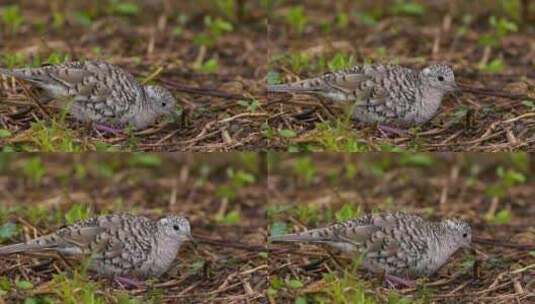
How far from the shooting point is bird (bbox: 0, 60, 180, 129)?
19.3 feet

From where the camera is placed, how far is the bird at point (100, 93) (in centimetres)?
589

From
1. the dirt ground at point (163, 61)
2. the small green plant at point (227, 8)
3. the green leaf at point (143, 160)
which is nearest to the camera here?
the dirt ground at point (163, 61)

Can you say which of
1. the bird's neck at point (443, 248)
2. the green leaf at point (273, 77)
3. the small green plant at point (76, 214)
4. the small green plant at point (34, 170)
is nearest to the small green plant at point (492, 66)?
the bird's neck at point (443, 248)

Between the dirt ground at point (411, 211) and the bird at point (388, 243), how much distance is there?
3.6 inches

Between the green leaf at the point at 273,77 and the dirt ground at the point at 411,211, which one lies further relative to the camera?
the green leaf at the point at 273,77

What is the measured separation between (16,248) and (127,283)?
0.62 meters

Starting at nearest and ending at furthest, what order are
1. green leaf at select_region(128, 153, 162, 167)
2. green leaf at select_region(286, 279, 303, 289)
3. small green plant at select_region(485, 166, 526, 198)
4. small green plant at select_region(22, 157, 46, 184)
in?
green leaf at select_region(286, 279, 303, 289) → small green plant at select_region(22, 157, 46, 184) → small green plant at select_region(485, 166, 526, 198) → green leaf at select_region(128, 153, 162, 167)

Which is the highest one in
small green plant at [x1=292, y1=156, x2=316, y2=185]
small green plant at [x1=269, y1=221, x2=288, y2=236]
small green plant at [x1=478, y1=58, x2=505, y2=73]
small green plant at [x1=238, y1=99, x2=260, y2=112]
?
small green plant at [x1=478, y1=58, x2=505, y2=73]

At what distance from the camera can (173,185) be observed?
7438 mm

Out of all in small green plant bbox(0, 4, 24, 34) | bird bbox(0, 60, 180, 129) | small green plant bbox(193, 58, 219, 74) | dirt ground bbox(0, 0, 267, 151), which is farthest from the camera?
small green plant bbox(0, 4, 24, 34)

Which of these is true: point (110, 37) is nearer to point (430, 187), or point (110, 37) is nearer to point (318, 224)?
point (318, 224)

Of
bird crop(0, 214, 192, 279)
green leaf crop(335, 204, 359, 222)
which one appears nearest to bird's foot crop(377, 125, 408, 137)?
green leaf crop(335, 204, 359, 222)

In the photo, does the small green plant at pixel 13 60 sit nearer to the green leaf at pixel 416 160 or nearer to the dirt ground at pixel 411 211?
the dirt ground at pixel 411 211

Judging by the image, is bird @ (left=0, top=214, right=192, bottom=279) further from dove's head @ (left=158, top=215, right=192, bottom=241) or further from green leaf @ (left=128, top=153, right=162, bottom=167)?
green leaf @ (left=128, top=153, right=162, bottom=167)
